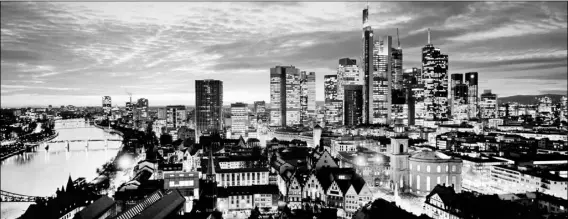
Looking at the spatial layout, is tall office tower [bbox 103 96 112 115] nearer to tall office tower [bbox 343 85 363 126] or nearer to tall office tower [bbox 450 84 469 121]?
tall office tower [bbox 343 85 363 126]

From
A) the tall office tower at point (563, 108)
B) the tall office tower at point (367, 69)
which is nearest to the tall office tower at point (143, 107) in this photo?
the tall office tower at point (367, 69)

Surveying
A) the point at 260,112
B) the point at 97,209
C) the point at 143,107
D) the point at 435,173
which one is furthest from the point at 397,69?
the point at 97,209

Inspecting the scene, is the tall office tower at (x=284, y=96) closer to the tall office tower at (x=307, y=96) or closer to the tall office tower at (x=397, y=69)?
the tall office tower at (x=307, y=96)

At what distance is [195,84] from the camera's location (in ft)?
235

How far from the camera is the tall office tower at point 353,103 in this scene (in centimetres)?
7600

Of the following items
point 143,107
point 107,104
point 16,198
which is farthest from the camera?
point 107,104

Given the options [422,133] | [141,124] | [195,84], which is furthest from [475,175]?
[141,124]

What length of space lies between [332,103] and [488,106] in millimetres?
31213

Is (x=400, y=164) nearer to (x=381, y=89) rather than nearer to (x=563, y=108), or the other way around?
(x=381, y=89)

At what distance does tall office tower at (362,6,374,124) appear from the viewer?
2633 inches

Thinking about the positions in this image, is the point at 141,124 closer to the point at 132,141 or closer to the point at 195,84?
the point at 195,84

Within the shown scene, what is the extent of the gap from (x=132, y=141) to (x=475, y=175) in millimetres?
42986

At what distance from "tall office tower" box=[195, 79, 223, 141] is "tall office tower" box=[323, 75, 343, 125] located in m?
21.8

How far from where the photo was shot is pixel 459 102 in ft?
281
